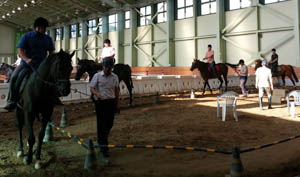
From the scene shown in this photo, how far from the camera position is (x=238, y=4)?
75.8 ft

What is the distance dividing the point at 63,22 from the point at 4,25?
1277cm

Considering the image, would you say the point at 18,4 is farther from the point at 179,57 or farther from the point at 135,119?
the point at 135,119

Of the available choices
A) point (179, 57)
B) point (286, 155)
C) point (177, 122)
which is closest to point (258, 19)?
point (179, 57)

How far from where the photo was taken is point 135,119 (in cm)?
815

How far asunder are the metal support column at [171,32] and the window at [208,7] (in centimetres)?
358

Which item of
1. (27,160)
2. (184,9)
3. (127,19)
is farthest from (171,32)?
(27,160)

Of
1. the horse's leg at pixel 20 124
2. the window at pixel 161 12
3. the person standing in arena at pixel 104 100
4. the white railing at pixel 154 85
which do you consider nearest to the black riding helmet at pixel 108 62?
the person standing in arena at pixel 104 100

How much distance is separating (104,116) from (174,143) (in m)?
1.87

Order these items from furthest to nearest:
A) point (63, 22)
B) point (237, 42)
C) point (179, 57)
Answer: point (63, 22) < point (179, 57) < point (237, 42)

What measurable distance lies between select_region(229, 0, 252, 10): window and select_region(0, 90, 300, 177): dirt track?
16630 millimetres

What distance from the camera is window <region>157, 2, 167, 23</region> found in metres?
28.3

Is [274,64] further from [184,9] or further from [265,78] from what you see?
[184,9]

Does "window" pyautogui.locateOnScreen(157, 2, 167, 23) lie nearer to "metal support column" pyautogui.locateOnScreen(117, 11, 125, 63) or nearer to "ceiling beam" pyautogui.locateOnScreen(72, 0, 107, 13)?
"metal support column" pyautogui.locateOnScreen(117, 11, 125, 63)

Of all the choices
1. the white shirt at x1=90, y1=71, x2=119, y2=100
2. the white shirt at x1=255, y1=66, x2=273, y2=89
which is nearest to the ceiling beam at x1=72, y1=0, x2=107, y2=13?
the white shirt at x1=255, y1=66, x2=273, y2=89
